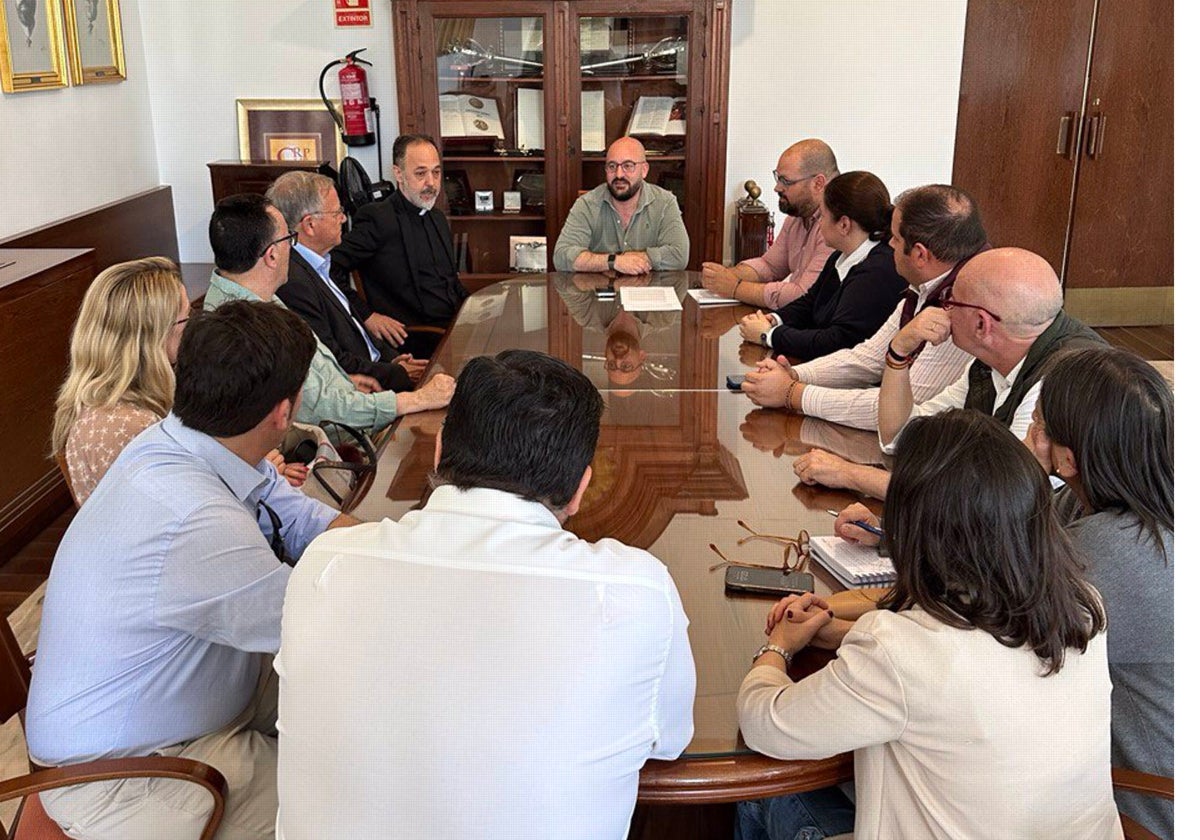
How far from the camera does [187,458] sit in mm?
1544

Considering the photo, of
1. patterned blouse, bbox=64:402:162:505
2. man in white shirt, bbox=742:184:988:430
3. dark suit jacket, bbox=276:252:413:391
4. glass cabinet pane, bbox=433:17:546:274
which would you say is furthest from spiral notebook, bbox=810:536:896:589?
glass cabinet pane, bbox=433:17:546:274

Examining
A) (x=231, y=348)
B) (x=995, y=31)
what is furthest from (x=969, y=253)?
(x=995, y=31)

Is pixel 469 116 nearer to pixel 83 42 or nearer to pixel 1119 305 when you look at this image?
pixel 83 42

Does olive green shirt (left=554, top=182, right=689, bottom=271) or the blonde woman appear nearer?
the blonde woman

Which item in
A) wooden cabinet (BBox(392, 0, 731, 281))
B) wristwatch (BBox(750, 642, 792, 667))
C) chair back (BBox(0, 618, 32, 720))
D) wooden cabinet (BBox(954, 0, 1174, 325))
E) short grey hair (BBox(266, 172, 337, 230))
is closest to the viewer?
wristwatch (BBox(750, 642, 792, 667))

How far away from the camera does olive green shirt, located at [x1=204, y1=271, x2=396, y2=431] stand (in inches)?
104

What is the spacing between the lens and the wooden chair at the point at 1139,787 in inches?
54.5

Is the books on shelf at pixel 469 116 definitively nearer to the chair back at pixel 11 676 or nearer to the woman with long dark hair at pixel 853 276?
the woman with long dark hair at pixel 853 276

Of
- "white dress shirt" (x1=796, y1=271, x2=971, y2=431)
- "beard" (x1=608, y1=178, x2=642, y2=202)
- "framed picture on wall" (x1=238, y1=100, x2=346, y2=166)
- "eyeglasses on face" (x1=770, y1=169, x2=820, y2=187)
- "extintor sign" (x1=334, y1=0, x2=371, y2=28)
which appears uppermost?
"extintor sign" (x1=334, y1=0, x2=371, y2=28)

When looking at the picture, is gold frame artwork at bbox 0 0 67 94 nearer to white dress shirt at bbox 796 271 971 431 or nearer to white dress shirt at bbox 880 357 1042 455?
white dress shirt at bbox 796 271 971 431

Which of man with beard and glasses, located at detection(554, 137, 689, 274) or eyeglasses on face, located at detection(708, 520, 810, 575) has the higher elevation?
man with beard and glasses, located at detection(554, 137, 689, 274)

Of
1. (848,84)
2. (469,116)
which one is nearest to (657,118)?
(469,116)

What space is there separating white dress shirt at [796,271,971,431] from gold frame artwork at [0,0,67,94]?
10.7 feet

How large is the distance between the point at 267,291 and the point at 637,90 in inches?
124
